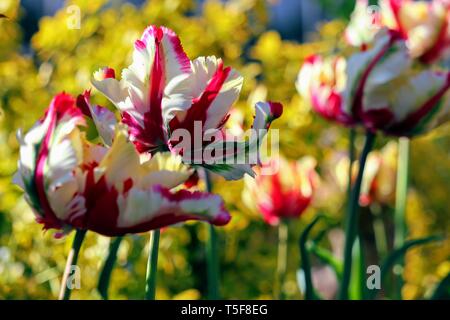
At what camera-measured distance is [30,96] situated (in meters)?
1.12

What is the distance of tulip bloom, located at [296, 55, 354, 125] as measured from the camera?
837 millimetres

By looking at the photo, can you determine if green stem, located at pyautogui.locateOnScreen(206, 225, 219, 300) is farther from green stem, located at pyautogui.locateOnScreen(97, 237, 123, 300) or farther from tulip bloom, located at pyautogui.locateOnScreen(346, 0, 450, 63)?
tulip bloom, located at pyautogui.locateOnScreen(346, 0, 450, 63)

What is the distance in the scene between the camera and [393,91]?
29.1 inches

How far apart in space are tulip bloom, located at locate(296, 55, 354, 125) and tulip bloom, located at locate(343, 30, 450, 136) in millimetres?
53

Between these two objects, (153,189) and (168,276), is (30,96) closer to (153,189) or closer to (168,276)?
(168,276)

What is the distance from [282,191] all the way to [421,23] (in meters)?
0.26

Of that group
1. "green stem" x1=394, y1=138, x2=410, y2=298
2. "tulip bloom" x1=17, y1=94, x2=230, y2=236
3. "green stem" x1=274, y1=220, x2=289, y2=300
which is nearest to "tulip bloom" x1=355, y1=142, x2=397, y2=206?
"green stem" x1=394, y1=138, x2=410, y2=298

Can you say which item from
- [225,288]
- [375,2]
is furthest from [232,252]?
[375,2]

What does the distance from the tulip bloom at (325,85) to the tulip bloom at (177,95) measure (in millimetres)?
315

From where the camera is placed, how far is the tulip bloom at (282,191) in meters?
0.99

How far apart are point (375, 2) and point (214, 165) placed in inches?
60.4

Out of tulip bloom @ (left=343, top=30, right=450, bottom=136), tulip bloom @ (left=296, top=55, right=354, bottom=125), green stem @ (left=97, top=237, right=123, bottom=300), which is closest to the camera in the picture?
green stem @ (left=97, top=237, right=123, bottom=300)

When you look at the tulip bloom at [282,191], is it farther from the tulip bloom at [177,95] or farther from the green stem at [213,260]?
the tulip bloom at [177,95]

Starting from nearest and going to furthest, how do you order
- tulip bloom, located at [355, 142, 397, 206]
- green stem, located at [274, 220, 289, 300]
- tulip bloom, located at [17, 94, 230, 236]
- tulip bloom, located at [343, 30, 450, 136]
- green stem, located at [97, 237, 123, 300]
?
tulip bloom, located at [17, 94, 230, 236] → green stem, located at [97, 237, 123, 300] → tulip bloom, located at [343, 30, 450, 136] → green stem, located at [274, 220, 289, 300] → tulip bloom, located at [355, 142, 397, 206]
